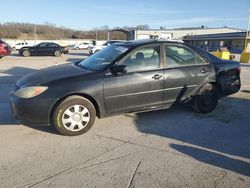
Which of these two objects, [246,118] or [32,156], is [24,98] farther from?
[246,118]

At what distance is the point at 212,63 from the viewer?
5.77m

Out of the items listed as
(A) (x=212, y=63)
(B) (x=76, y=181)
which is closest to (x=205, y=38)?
(A) (x=212, y=63)

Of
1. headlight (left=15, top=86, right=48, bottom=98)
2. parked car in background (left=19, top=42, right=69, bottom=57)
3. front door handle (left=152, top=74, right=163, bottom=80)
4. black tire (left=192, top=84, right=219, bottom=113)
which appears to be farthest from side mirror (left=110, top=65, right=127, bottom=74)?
parked car in background (left=19, top=42, right=69, bottom=57)

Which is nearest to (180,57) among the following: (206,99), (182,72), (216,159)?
(182,72)

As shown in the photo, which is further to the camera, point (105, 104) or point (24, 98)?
point (105, 104)

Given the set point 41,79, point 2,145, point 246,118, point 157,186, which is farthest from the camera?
point 246,118

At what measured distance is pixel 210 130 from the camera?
4805 millimetres

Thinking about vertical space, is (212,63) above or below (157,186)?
Result: above

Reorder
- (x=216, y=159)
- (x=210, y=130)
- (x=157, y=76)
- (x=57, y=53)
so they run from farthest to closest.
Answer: (x=57, y=53) → (x=157, y=76) → (x=210, y=130) → (x=216, y=159)

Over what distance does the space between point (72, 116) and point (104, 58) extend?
145 cm

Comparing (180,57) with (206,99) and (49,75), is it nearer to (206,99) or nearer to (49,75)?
(206,99)

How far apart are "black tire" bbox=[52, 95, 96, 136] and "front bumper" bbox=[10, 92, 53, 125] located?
0.47ft

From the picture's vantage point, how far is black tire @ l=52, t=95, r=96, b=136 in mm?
4336

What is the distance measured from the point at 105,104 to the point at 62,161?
1.40 m
